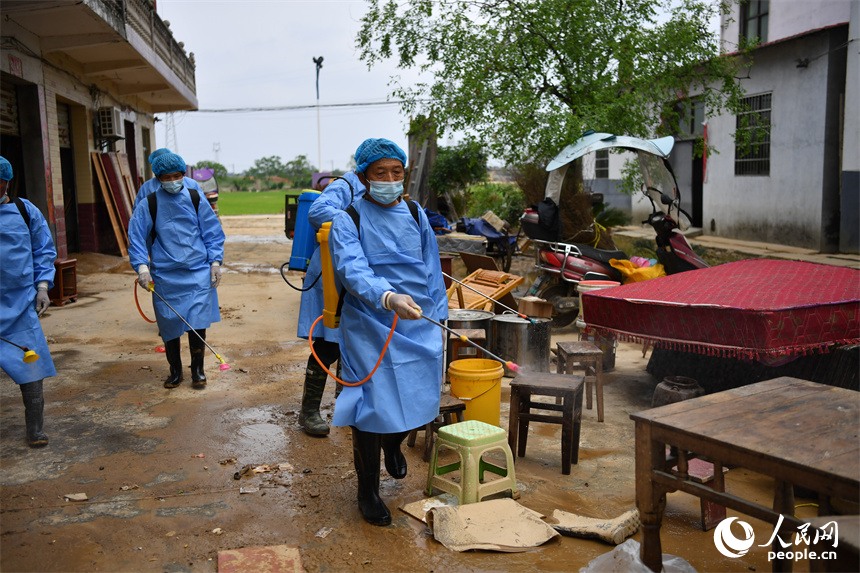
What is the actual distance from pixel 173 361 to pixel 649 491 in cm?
431

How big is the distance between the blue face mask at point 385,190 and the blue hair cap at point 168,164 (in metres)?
2.76

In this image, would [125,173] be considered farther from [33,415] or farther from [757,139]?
[757,139]

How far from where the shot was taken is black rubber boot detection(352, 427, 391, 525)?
3381 mm

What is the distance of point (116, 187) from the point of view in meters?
13.9

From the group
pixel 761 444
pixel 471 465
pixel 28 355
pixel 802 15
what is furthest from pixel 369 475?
pixel 802 15

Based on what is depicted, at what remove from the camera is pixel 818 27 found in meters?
13.4

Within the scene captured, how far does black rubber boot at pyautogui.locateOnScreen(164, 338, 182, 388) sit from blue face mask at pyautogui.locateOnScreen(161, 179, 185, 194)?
1.22 meters

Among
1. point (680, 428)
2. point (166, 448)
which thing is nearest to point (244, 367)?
point (166, 448)

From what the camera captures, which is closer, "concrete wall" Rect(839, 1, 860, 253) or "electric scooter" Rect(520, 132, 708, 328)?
"electric scooter" Rect(520, 132, 708, 328)

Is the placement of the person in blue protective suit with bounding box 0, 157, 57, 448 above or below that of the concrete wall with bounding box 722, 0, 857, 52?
below

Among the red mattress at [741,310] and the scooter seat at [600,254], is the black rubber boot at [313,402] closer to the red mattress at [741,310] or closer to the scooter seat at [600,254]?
the red mattress at [741,310]

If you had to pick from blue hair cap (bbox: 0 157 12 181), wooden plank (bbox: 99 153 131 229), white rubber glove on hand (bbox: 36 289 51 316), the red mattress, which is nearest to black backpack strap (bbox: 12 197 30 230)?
blue hair cap (bbox: 0 157 12 181)

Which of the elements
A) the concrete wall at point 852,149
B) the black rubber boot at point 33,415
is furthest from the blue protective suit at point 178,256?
the concrete wall at point 852,149

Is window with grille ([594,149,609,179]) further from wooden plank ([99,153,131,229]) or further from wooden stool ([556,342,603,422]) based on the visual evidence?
wooden stool ([556,342,603,422])
